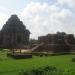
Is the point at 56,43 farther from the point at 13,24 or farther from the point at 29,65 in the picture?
the point at 29,65

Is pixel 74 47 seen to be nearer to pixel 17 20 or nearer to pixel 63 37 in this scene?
pixel 63 37

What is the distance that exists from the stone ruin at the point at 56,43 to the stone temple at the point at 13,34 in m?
12.7

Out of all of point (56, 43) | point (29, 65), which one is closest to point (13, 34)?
point (56, 43)

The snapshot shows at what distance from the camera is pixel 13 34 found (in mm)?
61750

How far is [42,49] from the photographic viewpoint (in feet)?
149

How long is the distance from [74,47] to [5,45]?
21.5 meters

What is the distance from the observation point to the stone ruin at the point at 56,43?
4341cm

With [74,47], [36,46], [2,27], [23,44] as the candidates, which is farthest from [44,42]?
[2,27]

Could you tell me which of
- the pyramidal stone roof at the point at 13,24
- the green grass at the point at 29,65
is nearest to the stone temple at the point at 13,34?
the pyramidal stone roof at the point at 13,24

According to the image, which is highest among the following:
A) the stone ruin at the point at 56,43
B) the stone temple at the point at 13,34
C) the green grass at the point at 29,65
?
the stone temple at the point at 13,34

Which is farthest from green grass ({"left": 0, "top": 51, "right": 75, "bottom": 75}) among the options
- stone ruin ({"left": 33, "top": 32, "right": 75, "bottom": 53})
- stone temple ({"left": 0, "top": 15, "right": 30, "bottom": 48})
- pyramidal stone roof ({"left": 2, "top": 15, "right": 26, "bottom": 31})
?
pyramidal stone roof ({"left": 2, "top": 15, "right": 26, "bottom": 31})

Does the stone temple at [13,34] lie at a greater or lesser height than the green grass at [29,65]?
greater

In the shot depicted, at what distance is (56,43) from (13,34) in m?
18.9

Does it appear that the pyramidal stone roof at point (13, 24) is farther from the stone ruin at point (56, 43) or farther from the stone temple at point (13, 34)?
the stone ruin at point (56, 43)
